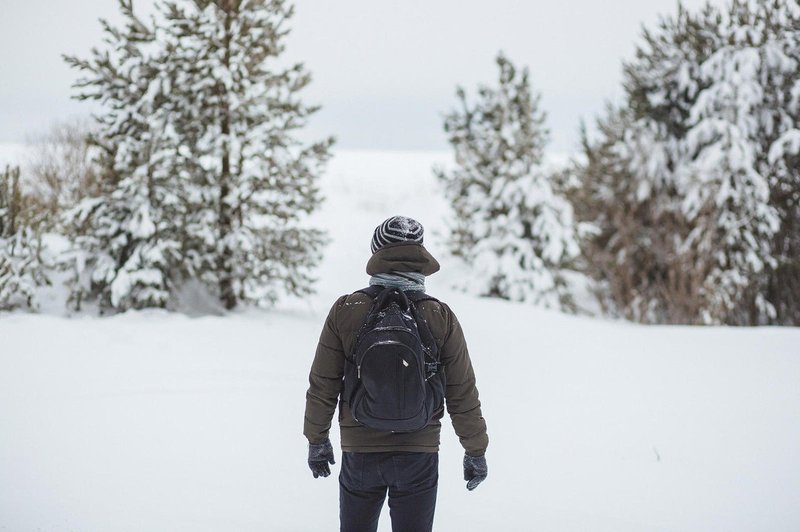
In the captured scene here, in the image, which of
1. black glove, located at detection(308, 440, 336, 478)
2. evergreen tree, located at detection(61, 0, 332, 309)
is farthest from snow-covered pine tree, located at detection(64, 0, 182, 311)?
black glove, located at detection(308, 440, 336, 478)

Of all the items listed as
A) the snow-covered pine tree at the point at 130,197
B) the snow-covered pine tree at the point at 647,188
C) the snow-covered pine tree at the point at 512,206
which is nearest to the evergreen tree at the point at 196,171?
the snow-covered pine tree at the point at 130,197

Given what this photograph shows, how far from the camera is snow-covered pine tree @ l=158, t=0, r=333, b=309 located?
29.9ft

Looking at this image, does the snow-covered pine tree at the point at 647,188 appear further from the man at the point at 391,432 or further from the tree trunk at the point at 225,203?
the man at the point at 391,432

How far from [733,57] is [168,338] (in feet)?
48.2

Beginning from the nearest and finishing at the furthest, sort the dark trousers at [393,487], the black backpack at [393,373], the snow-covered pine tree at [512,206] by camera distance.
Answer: the black backpack at [393,373], the dark trousers at [393,487], the snow-covered pine tree at [512,206]

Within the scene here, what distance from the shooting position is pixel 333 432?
5.34 meters

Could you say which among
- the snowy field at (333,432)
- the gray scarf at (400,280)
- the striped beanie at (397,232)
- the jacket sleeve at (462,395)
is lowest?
the snowy field at (333,432)

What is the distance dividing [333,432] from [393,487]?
3106mm

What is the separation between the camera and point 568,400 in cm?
645

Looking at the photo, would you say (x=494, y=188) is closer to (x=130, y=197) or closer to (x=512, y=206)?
(x=512, y=206)

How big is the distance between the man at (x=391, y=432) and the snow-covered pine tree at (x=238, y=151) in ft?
22.5

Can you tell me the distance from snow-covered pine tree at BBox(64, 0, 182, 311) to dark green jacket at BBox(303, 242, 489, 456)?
269 inches

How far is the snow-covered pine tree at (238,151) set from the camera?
9.12 meters

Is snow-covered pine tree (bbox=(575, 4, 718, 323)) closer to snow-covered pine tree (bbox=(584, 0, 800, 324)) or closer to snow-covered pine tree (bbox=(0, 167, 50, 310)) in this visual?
snow-covered pine tree (bbox=(584, 0, 800, 324))
